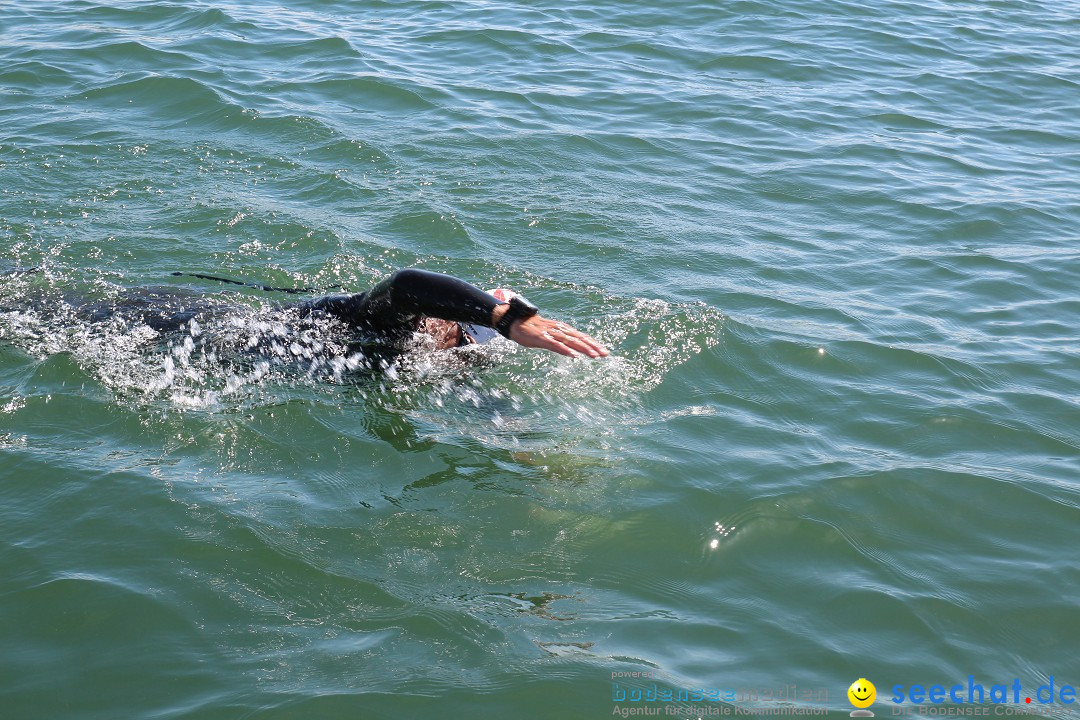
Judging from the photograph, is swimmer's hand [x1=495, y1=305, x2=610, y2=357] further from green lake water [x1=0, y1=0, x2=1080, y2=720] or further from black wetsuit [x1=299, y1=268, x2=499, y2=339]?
green lake water [x1=0, y1=0, x2=1080, y2=720]

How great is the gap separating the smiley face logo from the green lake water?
54mm

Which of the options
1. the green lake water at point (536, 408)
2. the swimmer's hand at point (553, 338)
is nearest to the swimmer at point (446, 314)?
the swimmer's hand at point (553, 338)

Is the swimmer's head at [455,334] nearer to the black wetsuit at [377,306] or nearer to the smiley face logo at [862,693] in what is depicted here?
the black wetsuit at [377,306]

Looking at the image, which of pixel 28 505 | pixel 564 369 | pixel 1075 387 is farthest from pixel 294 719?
pixel 1075 387

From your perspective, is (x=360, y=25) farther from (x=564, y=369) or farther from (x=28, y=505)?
(x=28, y=505)

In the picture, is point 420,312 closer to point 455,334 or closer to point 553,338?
point 455,334

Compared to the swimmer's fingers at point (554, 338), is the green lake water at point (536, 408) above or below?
below

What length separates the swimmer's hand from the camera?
4496 mm

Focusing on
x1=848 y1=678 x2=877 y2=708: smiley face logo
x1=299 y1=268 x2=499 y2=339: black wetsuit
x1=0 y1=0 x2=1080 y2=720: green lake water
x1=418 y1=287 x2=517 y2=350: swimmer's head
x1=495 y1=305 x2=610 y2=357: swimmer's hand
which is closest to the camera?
x1=848 y1=678 x2=877 y2=708: smiley face logo

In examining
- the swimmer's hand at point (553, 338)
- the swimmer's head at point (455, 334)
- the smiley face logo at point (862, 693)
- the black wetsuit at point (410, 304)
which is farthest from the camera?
the swimmer's head at point (455, 334)

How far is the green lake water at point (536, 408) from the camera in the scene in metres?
3.81

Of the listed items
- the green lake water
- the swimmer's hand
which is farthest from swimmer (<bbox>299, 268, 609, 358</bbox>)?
the green lake water

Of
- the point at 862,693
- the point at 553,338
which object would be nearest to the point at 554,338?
the point at 553,338

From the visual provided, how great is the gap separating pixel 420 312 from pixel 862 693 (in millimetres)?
2721
